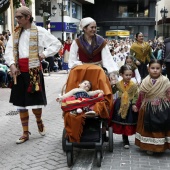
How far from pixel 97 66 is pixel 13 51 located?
1.35 meters

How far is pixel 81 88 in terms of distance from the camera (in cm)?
459

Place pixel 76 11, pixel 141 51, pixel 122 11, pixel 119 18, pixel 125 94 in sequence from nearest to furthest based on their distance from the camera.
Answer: pixel 125 94 → pixel 141 51 → pixel 76 11 → pixel 119 18 → pixel 122 11

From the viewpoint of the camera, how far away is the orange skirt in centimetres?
468

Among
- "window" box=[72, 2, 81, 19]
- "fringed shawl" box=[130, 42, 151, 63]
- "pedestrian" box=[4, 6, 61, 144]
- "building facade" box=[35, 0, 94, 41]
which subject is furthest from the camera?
"window" box=[72, 2, 81, 19]

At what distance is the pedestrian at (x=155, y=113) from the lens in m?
4.66

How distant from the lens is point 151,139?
472 centimetres

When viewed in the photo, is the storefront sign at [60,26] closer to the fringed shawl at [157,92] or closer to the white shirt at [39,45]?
the white shirt at [39,45]

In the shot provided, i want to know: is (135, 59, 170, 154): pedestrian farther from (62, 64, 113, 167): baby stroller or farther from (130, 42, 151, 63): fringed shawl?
(130, 42, 151, 63): fringed shawl

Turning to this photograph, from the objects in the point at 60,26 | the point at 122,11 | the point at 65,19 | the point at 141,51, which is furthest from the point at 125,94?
the point at 122,11

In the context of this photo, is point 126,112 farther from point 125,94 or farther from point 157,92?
point 157,92

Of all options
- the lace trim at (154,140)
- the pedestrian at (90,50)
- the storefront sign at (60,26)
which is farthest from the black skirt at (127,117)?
the storefront sign at (60,26)

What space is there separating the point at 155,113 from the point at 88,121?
93 cm

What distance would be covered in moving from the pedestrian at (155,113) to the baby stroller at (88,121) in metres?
0.48

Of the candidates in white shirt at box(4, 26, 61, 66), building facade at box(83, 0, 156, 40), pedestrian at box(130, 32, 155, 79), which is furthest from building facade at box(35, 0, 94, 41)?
white shirt at box(4, 26, 61, 66)
